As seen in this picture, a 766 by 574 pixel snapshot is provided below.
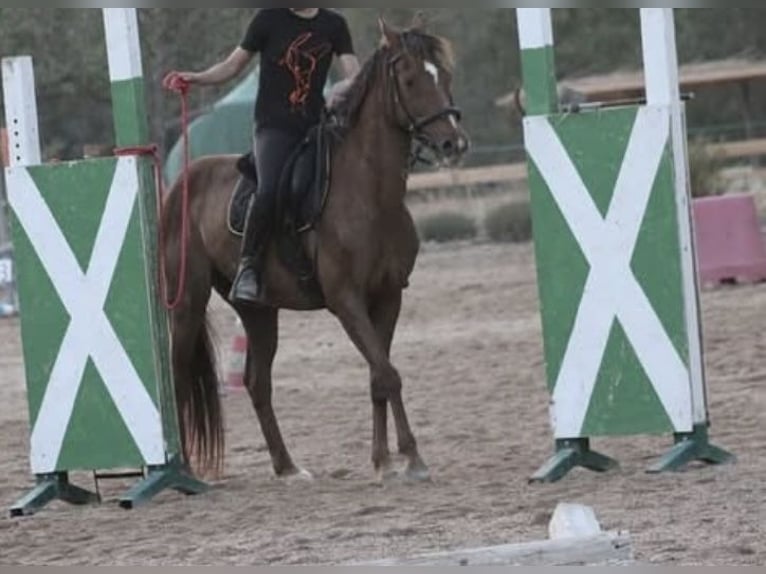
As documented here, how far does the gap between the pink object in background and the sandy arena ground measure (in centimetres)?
131

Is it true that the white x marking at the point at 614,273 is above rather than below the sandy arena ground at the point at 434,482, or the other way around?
above

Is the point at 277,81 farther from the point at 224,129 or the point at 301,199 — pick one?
the point at 224,129

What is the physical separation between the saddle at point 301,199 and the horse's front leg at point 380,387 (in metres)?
0.28

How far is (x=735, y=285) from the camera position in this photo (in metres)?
18.9

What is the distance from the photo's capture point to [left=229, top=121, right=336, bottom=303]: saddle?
32.0ft

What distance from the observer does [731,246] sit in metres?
19.1

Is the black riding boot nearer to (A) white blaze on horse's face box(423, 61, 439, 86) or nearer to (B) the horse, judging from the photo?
(B) the horse

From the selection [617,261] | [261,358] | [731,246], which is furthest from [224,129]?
[617,261]

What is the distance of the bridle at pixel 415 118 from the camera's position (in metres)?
9.36

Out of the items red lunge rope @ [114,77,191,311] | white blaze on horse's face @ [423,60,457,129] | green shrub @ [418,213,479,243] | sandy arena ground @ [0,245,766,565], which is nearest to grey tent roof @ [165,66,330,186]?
green shrub @ [418,213,479,243]

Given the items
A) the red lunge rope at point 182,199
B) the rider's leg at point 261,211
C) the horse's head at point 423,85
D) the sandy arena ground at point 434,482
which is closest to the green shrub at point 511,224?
the sandy arena ground at point 434,482

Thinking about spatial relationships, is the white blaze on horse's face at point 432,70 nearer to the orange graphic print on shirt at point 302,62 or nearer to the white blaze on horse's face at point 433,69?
the white blaze on horse's face at point 433,69

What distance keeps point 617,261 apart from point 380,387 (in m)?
1.32

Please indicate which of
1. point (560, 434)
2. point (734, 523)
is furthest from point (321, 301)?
Result: point (734, 523)
